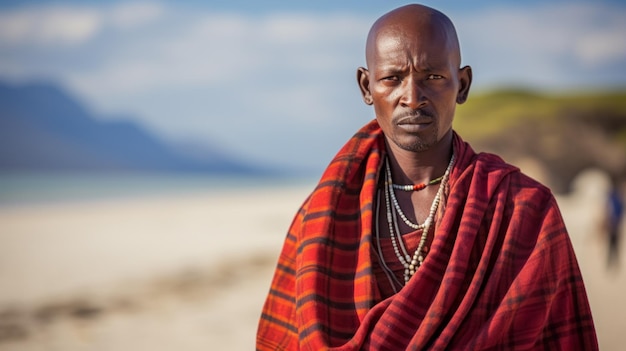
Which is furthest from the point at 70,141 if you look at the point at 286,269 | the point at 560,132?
the point at 286,269

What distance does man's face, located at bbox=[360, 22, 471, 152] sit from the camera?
2395 mm

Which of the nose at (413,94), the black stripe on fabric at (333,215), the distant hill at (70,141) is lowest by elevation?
the black stripe on fabric at (333,215)

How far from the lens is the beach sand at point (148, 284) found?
334 inches

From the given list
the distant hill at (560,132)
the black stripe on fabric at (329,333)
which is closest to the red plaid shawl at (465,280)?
the black stripe on fabric at (329,333)

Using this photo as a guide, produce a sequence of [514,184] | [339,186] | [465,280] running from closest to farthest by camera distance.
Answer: [465,280], [514,184], [339,186]

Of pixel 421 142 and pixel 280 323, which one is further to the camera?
pixel 280 323

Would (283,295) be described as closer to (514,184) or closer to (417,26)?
(514,184)

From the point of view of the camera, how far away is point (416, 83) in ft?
7.88

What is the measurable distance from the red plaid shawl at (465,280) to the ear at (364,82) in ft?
1.09

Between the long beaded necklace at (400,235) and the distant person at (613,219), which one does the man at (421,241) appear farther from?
the distant person at (613,219)

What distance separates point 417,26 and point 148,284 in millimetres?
10638

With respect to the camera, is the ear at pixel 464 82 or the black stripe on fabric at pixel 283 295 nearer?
the ear at pixel 464 82

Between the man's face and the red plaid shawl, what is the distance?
22 centimetres

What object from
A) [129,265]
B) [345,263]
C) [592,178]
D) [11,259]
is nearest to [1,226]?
[11,259]
